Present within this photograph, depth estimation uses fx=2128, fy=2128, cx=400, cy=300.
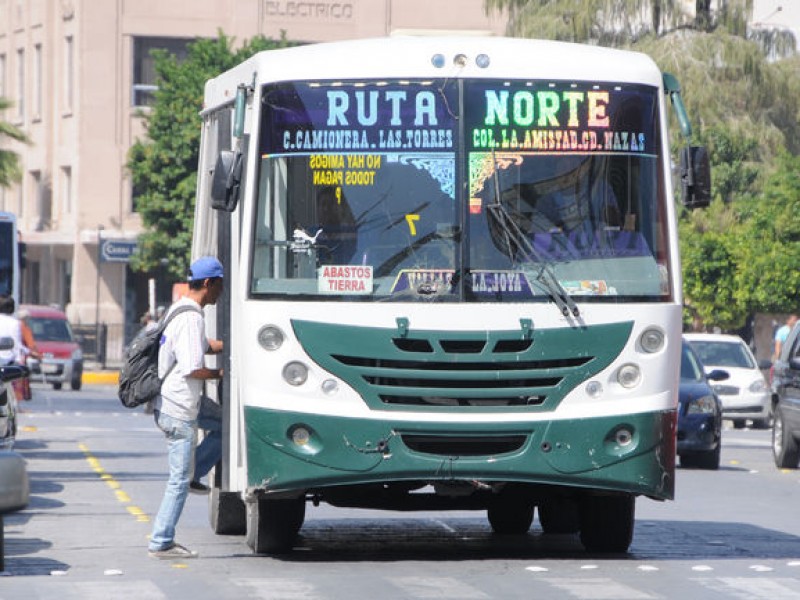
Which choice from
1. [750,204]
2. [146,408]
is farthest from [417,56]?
[750,204]

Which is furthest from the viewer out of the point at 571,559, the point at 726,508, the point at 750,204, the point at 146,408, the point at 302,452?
the point at 750,204

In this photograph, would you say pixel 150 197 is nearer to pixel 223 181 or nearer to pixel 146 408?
pixel 146 408

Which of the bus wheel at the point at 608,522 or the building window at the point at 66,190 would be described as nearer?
the bus wheel at the point at 608,522

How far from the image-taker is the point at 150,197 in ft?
200

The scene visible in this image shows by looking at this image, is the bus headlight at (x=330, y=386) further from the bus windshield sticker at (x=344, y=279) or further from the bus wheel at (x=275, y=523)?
the bus wheel at (x=275, y=523)

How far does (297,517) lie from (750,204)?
30464mm

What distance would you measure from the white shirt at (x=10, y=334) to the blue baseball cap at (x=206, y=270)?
9131mm

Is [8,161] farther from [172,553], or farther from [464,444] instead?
[464,444]

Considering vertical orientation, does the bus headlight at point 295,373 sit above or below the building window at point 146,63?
below

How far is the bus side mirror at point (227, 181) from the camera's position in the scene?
12.1 m

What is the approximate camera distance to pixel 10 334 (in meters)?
21.6

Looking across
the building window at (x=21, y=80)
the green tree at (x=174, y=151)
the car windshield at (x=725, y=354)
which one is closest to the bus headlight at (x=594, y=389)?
the car windshield at (x=725, y=354)

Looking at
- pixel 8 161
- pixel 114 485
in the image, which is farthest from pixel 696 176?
pixel 8 161

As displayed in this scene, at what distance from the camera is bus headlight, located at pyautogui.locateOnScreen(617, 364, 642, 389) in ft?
39.6
